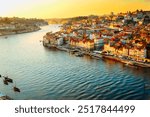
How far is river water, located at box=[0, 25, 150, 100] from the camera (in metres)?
3.56

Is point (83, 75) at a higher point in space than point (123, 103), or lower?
lower

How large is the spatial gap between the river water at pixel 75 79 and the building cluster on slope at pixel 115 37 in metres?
0.63

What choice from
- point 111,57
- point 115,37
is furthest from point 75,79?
point 115,37

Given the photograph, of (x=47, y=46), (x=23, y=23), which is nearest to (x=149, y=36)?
(x=47, y=46)

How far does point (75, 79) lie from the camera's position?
4293mm

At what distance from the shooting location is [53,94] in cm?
360

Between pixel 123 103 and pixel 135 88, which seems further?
pixel 135 88

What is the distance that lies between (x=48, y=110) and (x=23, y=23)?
18465 mm

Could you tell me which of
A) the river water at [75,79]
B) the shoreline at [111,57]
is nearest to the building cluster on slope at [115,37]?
the shoreline at [111,57]

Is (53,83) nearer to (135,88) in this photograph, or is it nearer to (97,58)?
(135,88)

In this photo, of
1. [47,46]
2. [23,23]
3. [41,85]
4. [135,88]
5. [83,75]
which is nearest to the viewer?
[135,88]

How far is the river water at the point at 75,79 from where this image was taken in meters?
3.56

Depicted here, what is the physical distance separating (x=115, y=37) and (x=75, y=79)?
165 inches

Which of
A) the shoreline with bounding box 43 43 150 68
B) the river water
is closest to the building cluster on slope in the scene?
the shoreline with bounding box 43 43 150 68
